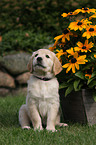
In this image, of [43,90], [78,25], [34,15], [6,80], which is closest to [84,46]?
[78,25]

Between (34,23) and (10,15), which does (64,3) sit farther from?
(10,15)

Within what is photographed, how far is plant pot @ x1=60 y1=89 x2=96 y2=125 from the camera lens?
317cm

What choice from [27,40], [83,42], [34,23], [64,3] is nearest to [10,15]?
[34,23]

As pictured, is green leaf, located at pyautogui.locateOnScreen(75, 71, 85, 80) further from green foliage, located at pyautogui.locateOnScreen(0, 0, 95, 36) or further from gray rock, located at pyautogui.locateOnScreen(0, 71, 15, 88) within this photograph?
green foliage, located at pyautogui.locateOnScreen(0, 0, 95, 36)

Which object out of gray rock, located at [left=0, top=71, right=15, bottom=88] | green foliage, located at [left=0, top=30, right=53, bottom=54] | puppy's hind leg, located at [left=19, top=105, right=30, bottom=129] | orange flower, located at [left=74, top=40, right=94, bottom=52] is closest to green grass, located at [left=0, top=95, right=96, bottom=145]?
puppy's hind leg, located at [left=19, top=105, right=30, bottom=129]

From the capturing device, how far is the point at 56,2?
22.3 ft

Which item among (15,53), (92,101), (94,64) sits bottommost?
(15,53)

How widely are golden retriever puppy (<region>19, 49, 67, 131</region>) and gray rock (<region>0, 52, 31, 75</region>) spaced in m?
2.73

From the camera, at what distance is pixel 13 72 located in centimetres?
586

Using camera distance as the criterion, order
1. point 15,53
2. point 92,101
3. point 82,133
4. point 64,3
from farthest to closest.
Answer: point 64,3, point 15,53, point 92,101, point 82,133

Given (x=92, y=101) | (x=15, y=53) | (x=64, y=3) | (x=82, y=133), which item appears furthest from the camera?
(x=64, y=3)

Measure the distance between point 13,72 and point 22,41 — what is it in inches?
34.6

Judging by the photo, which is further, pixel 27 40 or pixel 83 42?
pixel 27 40

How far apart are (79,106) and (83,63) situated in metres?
0.63
